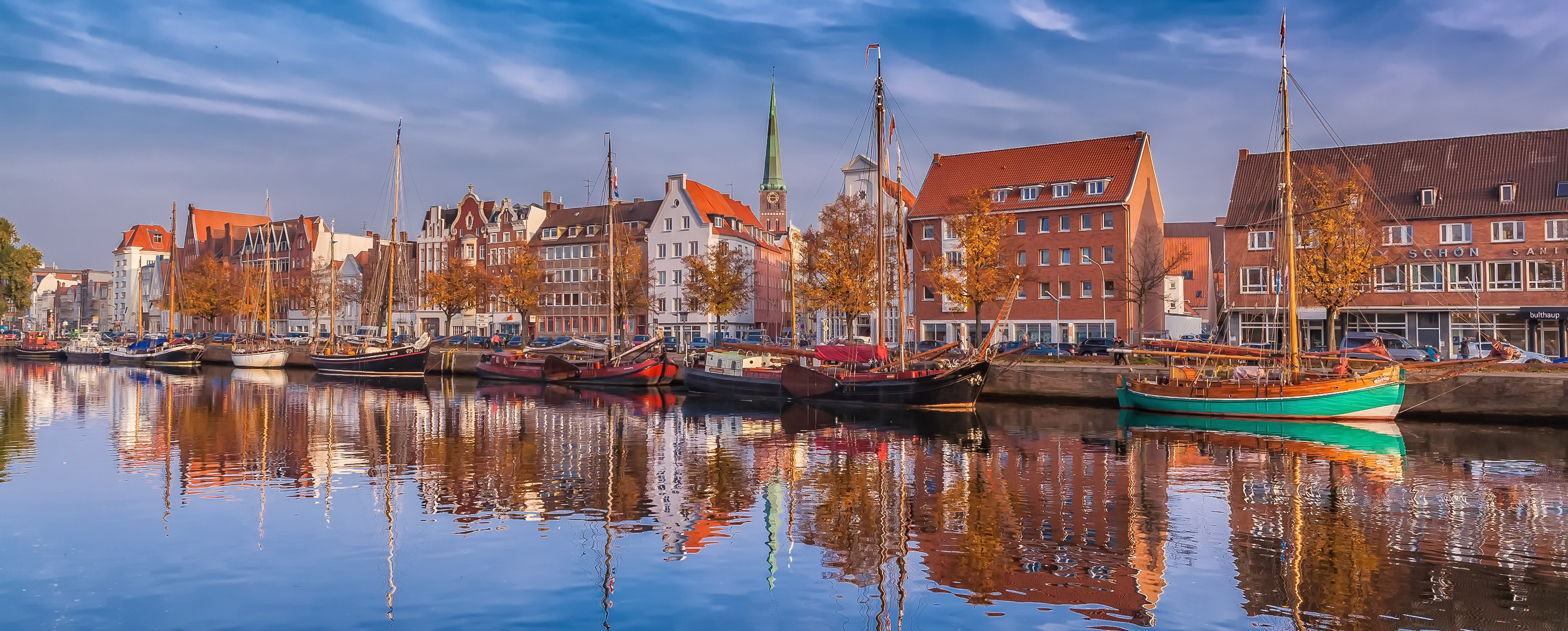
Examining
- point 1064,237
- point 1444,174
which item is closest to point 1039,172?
point 1064,237

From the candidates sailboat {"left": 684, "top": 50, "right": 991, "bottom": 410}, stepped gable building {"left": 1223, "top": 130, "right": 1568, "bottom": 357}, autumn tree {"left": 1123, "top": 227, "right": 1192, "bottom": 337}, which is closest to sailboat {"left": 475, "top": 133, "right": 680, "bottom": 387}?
sailboat {"left": 684, "top": 50, "right": 991, "bottom": 410}

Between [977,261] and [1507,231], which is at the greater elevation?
[1507,231]

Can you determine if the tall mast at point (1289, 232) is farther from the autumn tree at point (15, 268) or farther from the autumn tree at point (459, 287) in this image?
the autumn tree at point (15, 268)

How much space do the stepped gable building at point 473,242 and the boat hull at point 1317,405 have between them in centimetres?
8067

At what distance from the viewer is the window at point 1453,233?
2411 inches

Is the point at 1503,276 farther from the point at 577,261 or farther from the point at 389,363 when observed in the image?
the point at 577,261

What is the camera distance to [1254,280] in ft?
215

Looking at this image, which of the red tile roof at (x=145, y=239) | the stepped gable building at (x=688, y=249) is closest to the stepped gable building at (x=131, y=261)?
the red tile roof at (x=145, y=239)

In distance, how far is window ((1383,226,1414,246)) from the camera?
60875 mm

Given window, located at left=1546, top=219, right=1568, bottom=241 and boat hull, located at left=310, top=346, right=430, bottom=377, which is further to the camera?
boat hull, located at left=310, top=346, right=430, bottom=377

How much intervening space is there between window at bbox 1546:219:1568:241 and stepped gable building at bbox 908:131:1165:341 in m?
21.8

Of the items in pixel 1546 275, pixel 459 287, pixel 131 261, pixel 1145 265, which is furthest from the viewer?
pixel 131 261

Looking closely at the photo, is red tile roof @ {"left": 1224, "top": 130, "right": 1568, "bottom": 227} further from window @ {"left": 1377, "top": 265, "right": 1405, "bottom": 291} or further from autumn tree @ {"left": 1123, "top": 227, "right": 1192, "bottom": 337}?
autumn tree @ {"left": 1123, "top": 227, "right": 1192, "bottom": 337}

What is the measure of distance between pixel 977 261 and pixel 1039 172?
18.4 meters
